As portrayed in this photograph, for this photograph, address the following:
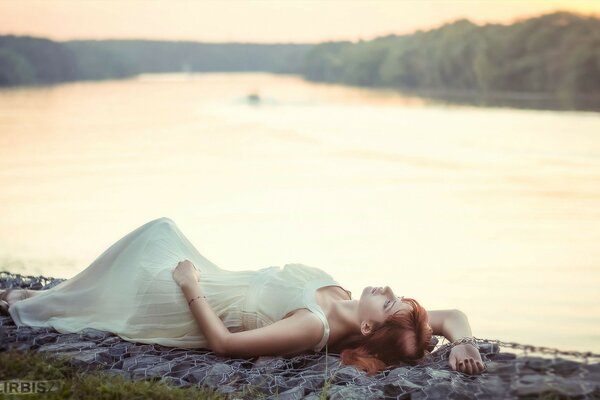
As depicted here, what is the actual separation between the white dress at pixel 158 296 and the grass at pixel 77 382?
43 cm

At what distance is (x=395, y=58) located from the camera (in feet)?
83.2

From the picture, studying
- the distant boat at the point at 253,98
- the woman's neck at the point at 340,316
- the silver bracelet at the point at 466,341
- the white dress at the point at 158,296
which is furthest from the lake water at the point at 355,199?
the distant boat at the point at 253,98

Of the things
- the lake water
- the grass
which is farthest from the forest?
the grass

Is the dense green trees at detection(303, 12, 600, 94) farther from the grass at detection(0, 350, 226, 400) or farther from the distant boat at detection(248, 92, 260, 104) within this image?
the grass at detection(0, 350, 226, 400)

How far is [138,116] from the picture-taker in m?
21.8

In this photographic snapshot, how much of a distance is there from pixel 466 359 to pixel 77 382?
1.46 meters

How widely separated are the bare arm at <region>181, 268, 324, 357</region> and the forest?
16592mm

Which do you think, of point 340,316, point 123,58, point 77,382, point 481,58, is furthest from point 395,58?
point 77,382

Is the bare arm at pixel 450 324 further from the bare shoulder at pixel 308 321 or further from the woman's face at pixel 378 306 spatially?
the bare shoulder at pixel 308 321

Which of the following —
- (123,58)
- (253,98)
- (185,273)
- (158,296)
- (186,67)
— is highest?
(123,58)

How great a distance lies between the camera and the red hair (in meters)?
3.44

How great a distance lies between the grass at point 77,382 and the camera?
3.05 metres

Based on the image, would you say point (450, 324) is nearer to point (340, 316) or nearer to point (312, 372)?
point (340, 316)

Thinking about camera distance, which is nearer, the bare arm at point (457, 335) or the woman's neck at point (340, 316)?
the bare arm at point (457, 335)
